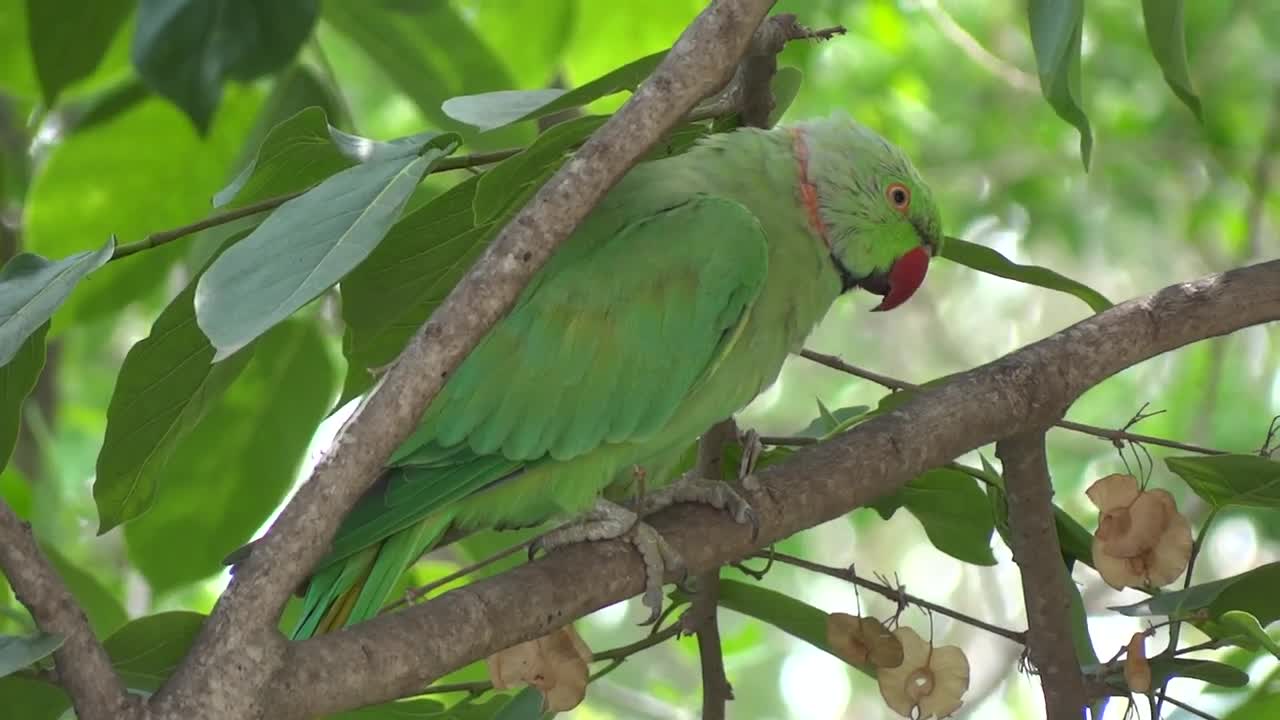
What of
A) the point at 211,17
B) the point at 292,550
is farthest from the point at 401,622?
the point at 211,17

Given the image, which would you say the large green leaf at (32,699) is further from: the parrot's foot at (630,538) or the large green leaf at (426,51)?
the large green leaf at (426,51)

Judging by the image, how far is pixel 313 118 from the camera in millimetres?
1297

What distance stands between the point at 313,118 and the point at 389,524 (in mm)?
502

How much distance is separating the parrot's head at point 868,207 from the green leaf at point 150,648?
1.09m

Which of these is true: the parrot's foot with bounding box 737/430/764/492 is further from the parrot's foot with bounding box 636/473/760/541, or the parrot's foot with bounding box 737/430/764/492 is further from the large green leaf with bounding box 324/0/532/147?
the large green leaf with bounding box 324/0/532/147

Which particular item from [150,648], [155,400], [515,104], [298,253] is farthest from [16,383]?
[515,104]

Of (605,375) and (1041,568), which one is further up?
(605,375)

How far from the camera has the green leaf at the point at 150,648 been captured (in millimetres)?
1235

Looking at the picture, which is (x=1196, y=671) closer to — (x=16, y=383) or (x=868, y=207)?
(x=868, y=207)

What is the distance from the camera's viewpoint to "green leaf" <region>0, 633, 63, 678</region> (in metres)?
0.98

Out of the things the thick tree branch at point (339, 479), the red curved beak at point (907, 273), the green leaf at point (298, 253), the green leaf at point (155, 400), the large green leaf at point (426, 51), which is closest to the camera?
the green leaf at point (298, 253)

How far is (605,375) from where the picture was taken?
1.76 meters

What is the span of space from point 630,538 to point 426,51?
853mm

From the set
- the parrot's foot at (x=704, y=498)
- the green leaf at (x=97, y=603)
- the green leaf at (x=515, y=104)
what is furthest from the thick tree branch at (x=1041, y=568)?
the green leaf at (x=97, y=603)
